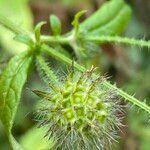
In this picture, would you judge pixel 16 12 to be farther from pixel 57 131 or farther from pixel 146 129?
pixel 57 131

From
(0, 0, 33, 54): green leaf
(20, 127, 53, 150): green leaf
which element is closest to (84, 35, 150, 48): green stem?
(20, 127, 53, 150): green leaf

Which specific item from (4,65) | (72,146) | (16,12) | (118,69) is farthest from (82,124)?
(118,69)

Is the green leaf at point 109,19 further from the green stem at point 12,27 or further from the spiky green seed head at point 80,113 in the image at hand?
the spiky green seed head at point 80,113

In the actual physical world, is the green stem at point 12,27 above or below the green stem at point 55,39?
above

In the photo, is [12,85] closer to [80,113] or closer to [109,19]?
[80,113]

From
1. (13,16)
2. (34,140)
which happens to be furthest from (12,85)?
(13,16)

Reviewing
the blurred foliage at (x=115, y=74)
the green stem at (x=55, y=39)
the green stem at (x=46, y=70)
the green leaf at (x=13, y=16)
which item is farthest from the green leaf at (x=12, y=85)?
the green leaf at (x=13, y=16)
